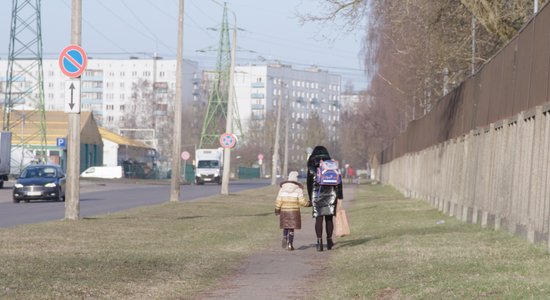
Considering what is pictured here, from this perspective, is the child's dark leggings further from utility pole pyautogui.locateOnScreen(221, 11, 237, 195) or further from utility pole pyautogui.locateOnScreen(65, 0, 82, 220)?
utility pole pyautogui.locateOnScreen(221, 11, 237, 195)

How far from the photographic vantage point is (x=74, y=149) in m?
26.1

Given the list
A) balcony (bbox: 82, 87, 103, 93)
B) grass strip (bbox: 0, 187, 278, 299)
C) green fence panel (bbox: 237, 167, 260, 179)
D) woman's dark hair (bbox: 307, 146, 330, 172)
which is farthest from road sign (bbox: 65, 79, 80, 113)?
balcony (bbox: 82, 87, 103, 93)

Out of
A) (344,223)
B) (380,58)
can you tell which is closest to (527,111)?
(344,223)

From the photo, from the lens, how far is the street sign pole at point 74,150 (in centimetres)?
2605

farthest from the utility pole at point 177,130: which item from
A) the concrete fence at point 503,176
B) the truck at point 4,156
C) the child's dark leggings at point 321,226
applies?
the truck at point 4,156

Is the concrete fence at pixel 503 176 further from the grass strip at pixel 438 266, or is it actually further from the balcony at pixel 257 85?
the balcony at pixel 257 85

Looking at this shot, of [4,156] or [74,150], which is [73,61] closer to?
[74,150]

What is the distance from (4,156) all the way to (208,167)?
2600 centimetres

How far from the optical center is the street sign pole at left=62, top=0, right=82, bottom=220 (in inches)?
1025

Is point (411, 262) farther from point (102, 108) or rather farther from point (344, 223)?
point (102, 108)

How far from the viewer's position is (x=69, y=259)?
15.6m

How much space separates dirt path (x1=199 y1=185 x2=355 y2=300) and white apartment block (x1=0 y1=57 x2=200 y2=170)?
15546 cm

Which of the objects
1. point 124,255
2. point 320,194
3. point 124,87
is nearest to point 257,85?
point 124,87

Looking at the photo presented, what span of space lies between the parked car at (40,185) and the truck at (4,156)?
809 inches
